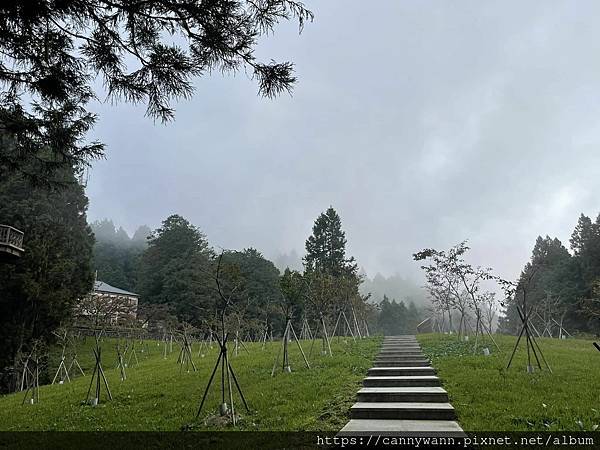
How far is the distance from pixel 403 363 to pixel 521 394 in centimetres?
421

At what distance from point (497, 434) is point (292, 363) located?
8.22m

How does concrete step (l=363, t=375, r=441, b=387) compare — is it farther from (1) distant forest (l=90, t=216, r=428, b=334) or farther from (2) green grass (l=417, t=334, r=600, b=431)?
(1) distant forest (l=90, t=216, r=428, b=334)

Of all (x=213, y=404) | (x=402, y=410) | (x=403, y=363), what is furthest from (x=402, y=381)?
(x=213, y=404)

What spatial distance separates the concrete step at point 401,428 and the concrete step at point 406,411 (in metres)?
0.13

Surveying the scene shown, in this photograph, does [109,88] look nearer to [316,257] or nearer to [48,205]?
[48,205]

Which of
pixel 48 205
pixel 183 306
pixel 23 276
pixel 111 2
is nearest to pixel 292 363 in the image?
pixel 111 2

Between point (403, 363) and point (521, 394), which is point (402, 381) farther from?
point (403, 363)

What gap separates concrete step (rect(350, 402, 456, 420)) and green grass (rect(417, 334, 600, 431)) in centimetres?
22

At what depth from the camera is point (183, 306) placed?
132ft

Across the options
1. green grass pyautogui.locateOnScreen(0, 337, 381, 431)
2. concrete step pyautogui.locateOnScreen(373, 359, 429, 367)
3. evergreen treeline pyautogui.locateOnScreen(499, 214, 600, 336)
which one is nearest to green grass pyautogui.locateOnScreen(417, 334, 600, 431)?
concrete step pyautogui.locateOnScreen(373, 359, 429, 367)

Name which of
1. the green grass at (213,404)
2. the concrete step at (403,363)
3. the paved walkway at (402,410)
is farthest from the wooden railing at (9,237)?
the concrete step at (403,363)

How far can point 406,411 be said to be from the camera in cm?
591

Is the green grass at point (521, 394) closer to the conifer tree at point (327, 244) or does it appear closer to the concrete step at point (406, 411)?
the concrete step at point (406, 411)

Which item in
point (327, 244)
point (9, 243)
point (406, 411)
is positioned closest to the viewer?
point (406, 411)
